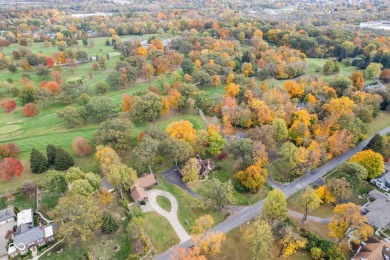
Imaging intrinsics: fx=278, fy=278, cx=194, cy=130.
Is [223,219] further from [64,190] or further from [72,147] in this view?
[72,147]

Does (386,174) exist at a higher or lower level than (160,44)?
lower

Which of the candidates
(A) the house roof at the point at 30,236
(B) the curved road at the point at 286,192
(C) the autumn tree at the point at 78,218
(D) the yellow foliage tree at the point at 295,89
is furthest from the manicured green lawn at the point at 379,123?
(A) the house roof at the point at 30,236

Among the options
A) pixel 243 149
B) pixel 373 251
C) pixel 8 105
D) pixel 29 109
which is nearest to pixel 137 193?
pixel 243 149

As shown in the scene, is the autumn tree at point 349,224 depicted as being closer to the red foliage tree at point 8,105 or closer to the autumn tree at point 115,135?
the autumn tree at point 115,135

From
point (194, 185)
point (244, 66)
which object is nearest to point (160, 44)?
point (244, 66)

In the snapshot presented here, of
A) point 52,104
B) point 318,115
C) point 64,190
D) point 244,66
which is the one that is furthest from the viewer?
point 244,66

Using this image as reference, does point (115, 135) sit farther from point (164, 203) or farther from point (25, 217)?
point (25, 217)
